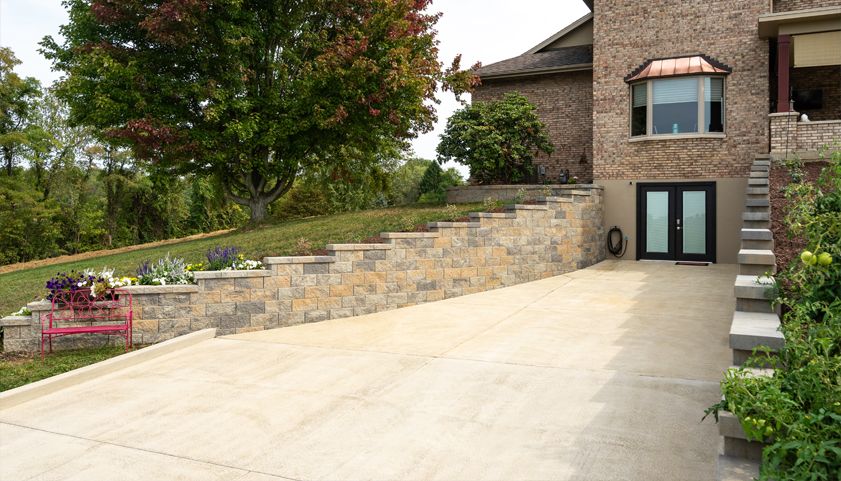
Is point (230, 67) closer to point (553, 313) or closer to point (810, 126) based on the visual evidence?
point (553, 313)

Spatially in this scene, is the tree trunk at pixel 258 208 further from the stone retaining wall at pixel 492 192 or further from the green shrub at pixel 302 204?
the green shrub at pixel 302 204

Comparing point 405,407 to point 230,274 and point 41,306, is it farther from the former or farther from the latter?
point 41,306

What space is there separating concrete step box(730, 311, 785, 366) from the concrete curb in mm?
6449

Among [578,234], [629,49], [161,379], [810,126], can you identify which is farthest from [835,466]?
[629,49]

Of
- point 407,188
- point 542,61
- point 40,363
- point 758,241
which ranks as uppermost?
point 542,61

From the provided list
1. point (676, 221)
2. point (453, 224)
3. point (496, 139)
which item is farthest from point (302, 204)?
point (453, 224)

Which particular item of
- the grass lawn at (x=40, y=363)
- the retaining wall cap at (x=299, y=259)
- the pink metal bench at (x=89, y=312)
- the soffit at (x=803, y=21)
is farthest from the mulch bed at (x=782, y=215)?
the pink metal bench at (x=89, y=312)

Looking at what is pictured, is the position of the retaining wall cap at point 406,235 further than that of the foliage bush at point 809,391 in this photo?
Yes

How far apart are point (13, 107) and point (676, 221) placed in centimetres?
3162

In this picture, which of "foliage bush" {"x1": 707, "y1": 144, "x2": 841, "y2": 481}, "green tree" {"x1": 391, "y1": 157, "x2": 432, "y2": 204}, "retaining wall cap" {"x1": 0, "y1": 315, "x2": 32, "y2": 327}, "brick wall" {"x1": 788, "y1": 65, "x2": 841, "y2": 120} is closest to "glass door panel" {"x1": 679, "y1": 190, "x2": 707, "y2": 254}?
"brick wall" {"x1": 788, "y1": 65, "x2": 841, "y2": 120}

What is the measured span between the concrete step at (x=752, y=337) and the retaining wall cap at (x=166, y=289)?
6765 mm

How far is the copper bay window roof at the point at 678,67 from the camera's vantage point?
13.6 meters

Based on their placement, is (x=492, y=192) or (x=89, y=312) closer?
(x=89, y=312)

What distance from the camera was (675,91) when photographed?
1411 cm
